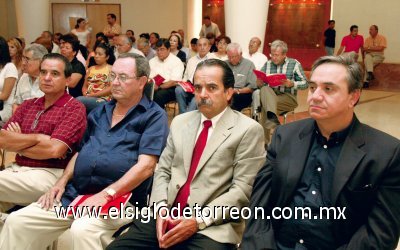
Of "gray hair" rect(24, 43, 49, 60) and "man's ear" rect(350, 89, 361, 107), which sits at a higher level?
"gray hair" rect(24, 43, 49, 60)

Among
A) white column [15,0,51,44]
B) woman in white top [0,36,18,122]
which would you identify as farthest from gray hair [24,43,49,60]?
white column [15,0,51,44]

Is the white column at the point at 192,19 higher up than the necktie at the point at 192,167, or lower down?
higher up

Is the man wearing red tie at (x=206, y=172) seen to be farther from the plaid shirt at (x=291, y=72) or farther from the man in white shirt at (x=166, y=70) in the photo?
the man in white shirt at (x=166, y=70)

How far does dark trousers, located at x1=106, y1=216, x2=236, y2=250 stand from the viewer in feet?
7.23

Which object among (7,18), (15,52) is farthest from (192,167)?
(7,18)

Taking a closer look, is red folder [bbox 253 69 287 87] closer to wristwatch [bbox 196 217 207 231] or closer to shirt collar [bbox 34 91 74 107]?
shirt collar [bbox 34 91 74 107]

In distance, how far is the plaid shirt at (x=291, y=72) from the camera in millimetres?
5961

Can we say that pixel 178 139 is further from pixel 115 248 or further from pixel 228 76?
pixel 115 248

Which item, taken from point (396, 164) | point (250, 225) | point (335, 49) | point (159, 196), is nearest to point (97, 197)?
point (159, 196)

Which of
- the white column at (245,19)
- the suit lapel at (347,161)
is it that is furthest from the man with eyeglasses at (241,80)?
the suit lapel at (347,161)

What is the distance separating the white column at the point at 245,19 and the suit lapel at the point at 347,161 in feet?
20.1

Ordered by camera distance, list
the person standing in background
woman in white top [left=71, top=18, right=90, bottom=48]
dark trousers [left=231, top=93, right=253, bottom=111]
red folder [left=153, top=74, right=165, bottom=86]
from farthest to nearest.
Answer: the person standing in background < woman in white top [left=71, top=18, right=90, bottom=48] < red folder [left=153, top=74, right=165, bottom=86] < dark trousers [left=231, top=93, right=253, bottom=111]

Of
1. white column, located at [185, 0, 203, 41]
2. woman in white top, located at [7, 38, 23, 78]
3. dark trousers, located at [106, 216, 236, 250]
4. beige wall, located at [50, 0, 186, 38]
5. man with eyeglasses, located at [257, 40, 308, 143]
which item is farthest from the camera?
white column, located at [185, 0, 203, 41]

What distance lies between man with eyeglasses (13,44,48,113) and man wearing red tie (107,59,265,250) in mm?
2369
